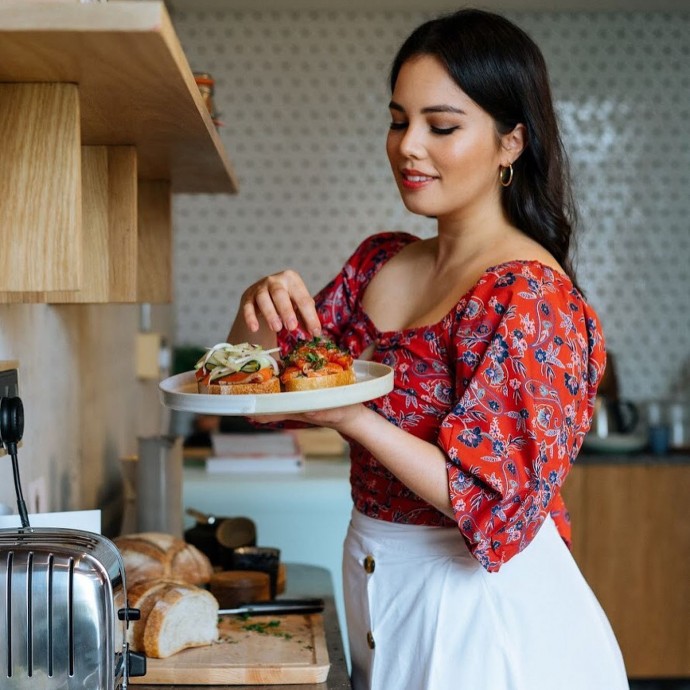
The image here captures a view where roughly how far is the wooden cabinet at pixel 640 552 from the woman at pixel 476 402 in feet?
7.90

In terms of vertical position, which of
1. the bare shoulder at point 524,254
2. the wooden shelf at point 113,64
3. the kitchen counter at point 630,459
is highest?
the wooden shelf at point 113,64

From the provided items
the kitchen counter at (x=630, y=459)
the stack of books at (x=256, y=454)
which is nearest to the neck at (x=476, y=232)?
the stack of books at (x=256, y=454)

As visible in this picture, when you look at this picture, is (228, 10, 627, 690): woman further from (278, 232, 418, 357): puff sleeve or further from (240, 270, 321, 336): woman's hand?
(278, 232, 418, 357): puff sleeve

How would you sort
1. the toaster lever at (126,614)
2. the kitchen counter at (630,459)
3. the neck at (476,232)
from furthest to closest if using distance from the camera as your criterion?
the kitchen counter at (630,459) < the neck at (476,232) < the toaster lever at (126,614)

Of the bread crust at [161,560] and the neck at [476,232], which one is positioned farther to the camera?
the bread crust at [161,560]

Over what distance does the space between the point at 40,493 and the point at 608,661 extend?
2.92 feet

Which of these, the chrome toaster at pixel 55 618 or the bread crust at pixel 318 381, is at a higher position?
the bread crust at pixel 318 381

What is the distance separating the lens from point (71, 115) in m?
0.93

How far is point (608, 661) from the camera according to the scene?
55.1 inches

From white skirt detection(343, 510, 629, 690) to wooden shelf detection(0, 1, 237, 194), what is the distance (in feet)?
2.10

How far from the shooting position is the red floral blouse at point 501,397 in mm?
1211

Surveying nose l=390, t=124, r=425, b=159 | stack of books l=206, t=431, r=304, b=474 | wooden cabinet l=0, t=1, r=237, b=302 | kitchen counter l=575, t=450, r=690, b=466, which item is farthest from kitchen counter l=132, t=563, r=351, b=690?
kitchen counter l=575, t=450, r=690, b=466

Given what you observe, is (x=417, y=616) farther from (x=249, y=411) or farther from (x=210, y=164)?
(x=210, y=164)

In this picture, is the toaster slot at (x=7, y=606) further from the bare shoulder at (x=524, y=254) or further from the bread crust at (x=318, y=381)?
the bare shoulder at (x=524, y=254)
